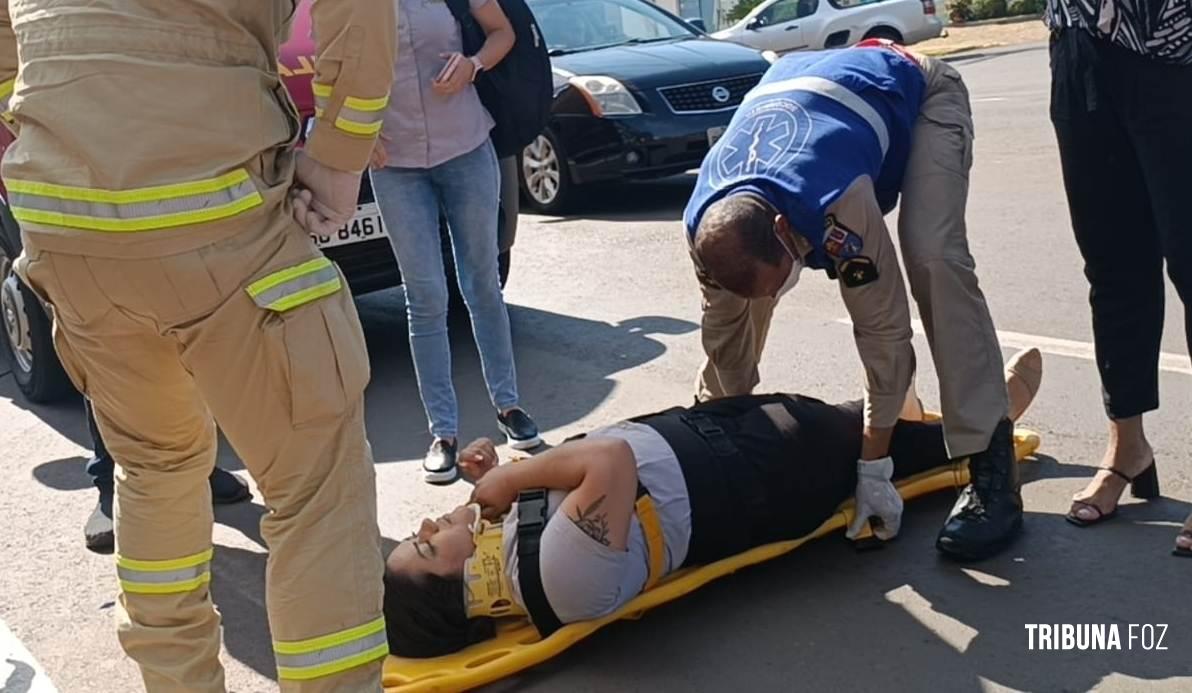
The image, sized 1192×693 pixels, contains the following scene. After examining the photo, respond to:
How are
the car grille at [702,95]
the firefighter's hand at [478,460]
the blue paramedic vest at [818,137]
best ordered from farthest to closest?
the car grille at [702,95]
the firefighter's hand at [478,460]
the blue paramedic vest at [818,137]

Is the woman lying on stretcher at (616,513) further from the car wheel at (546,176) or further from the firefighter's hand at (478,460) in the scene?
the car wheel at (546,176)

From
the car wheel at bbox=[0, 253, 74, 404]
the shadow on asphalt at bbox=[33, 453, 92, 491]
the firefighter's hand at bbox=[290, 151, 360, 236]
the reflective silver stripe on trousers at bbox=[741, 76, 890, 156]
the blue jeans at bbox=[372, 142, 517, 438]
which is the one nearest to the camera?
the firefighter's hand at bbox=[290, 151, 360, 236]

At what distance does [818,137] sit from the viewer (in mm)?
3469


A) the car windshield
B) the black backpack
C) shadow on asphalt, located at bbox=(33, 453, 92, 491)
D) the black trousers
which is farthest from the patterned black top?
the car windshield

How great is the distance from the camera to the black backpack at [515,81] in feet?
15.1

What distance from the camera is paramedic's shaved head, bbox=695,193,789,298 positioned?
324 centimetres

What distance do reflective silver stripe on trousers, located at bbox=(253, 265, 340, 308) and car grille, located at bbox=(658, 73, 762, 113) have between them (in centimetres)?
683

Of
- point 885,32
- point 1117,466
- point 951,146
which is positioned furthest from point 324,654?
point 885,32

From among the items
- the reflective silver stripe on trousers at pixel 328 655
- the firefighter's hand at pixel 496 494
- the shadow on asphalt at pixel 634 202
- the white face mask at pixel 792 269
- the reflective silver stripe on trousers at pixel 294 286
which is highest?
the reflective silver stripe on trousers at pixel 294 286

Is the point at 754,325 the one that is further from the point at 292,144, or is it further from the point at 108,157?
the point at 108,157

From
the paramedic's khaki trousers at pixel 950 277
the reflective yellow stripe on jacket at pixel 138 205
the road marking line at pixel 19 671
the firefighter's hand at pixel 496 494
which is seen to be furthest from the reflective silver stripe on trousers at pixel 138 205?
the road marking line at pixel 19 671

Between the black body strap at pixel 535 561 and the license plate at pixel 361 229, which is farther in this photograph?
the license plate at pixel 361 229

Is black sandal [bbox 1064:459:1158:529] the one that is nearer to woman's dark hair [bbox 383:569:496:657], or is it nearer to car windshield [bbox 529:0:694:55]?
woman's dark hair [bbox 383:569:496:657]

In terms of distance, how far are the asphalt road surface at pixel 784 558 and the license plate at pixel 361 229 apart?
0.68m
